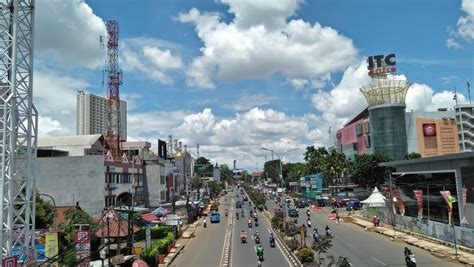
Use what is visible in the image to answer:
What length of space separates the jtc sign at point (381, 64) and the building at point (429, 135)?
41.9 ft

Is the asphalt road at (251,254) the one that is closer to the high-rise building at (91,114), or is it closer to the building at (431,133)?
the building at (431,133)

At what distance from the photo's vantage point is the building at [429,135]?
4513 inches

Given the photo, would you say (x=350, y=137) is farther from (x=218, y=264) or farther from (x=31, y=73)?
(x=31, y=73)

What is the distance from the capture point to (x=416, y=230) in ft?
147

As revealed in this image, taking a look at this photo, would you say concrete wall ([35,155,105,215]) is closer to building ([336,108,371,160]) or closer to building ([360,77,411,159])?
building ([360,77,411,159])

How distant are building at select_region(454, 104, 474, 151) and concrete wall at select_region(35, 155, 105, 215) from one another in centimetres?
9496

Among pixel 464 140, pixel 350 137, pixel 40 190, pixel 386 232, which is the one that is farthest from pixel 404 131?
pixel 40 190

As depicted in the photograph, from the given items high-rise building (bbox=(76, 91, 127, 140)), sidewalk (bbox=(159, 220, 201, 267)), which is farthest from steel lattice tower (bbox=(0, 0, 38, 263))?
high-rise building (bbox=(76, 91, 127, 140))

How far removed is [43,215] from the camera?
143 feet

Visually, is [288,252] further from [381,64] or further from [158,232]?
[381,64]

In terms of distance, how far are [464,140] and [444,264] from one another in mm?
98433

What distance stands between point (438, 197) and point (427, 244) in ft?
53.3

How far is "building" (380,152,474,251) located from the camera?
39.0 m

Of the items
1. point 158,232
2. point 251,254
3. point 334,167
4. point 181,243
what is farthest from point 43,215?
point 334,167
